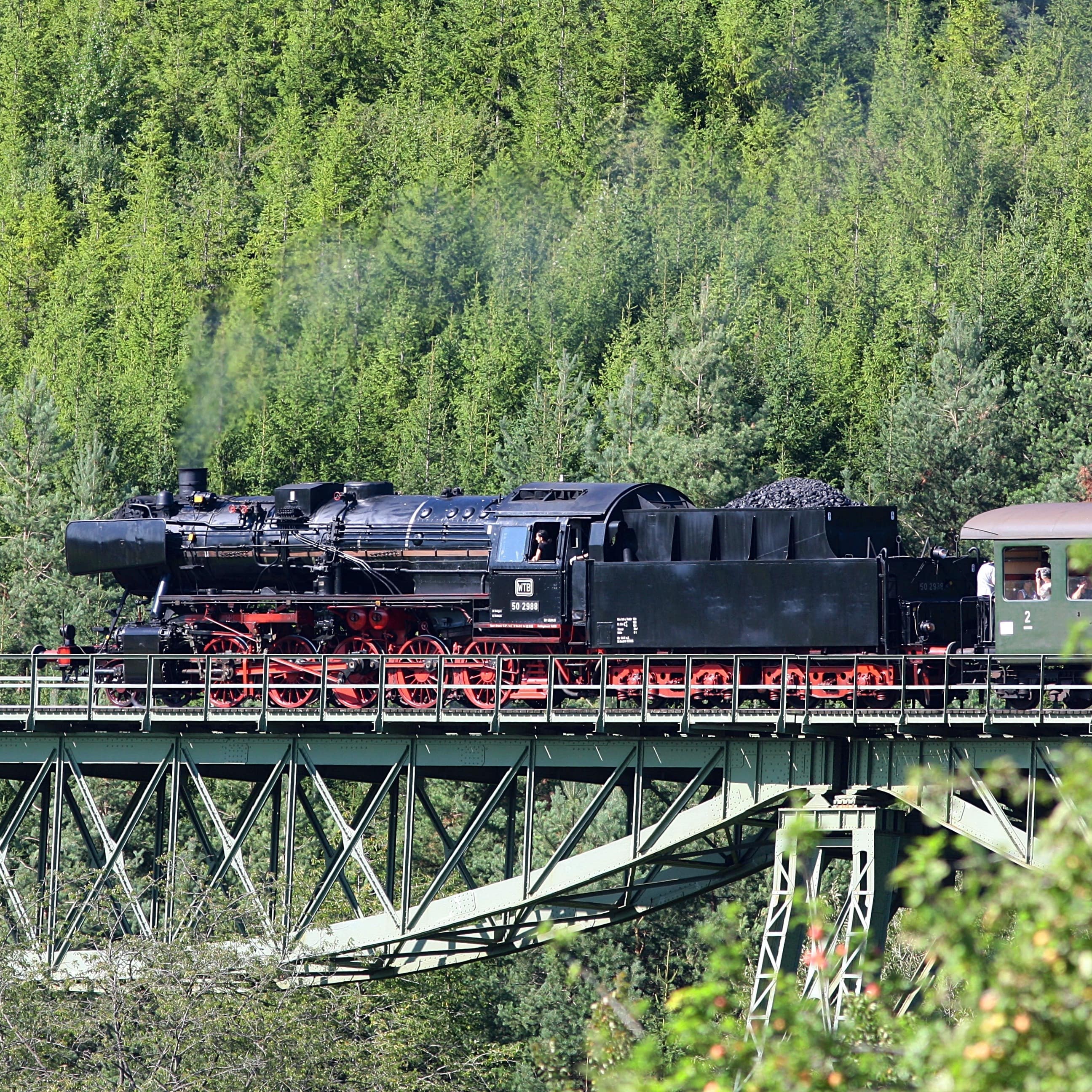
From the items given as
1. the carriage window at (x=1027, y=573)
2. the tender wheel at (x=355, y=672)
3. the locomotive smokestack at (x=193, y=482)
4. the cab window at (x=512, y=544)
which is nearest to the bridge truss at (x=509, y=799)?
the tender wheel at (x=355, y=672)

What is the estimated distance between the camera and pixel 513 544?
28.1 metres

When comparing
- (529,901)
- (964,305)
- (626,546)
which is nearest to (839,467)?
(964,305)

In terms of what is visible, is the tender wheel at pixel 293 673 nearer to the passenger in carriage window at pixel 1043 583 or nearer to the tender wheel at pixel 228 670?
the tender wheel at pixel 228 670

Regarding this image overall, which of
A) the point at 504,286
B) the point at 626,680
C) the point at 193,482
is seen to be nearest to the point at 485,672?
the point at 626,680

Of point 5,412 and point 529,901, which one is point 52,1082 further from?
point 5,412

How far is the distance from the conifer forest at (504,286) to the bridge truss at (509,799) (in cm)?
180

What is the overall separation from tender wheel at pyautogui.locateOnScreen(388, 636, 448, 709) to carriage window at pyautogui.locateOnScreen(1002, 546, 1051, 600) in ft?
27.2

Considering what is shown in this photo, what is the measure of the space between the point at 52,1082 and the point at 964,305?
4505 centimetres

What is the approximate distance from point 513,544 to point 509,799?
13.8 feet

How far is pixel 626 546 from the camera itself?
2788 centimetres

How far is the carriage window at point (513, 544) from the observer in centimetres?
2788

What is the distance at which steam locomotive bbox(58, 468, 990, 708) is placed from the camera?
25.9 metres

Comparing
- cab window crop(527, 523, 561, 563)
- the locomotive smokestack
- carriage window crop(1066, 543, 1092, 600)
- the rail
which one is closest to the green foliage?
the rail

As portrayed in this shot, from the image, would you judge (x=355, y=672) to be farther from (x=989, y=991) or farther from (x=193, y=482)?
(x=989, y=991)
